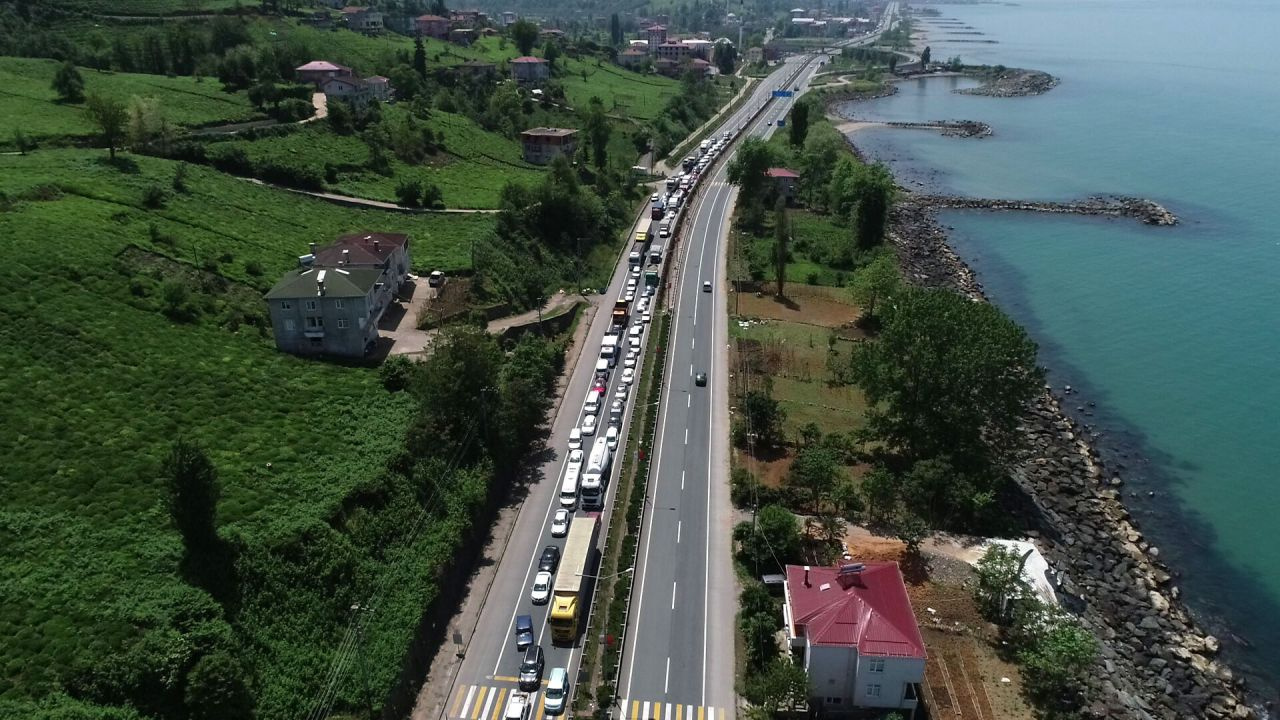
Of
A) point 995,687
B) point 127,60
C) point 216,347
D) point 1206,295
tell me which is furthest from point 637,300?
point 127,60

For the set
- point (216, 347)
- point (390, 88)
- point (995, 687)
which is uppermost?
point (390, 88)

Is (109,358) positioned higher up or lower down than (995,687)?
higher up

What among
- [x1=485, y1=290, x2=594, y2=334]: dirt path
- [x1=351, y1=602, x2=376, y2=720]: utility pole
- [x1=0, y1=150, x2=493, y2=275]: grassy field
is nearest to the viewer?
[x1=351, y1=602, x2=376, y2=720]: utility pole

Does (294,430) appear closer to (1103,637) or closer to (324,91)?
(1103,637)

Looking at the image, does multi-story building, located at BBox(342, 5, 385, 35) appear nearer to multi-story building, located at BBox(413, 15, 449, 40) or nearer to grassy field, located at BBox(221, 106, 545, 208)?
multi-story building, located at BBox(413, 15, 449, 40)

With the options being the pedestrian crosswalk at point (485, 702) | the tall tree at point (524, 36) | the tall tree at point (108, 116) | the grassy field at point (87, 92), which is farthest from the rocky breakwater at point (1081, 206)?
the pedestrian crosswalk at point (485, 702)

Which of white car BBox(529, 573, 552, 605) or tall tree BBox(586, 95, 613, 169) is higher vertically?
tall tree BBox(586, 95, 613, 169)

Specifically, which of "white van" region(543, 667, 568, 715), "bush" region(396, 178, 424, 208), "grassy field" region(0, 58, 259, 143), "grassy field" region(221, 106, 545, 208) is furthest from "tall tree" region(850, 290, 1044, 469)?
"grassy field" region(0, 58, 259, 143)

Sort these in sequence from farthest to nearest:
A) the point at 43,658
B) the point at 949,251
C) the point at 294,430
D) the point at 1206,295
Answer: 1. the point at 949,251
2. the point at 1206,295
3. the point at 294,430
4. the point at 43,658
